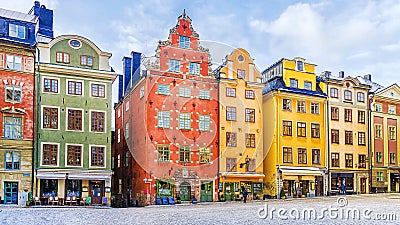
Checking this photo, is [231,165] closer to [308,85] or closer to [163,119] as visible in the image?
[163,119]

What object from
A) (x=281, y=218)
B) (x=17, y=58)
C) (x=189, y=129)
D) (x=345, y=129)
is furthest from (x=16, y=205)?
(x=345, y=129)

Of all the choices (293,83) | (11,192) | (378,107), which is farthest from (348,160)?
(11,192)

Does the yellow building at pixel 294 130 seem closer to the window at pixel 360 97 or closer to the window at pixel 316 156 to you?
the window at pixel 316 156

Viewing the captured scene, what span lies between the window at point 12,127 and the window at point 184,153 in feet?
42.4

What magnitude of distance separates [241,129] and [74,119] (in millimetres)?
15015

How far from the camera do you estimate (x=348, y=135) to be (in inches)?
2055

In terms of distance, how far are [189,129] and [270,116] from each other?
30.4ft

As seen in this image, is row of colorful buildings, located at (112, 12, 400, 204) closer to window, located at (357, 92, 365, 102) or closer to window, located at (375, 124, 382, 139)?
window, located at (375, 124, 382, 139)

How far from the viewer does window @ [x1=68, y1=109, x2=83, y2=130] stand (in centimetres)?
3906

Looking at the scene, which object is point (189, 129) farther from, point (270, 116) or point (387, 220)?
point (387, 220)

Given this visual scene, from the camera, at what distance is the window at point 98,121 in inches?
1569

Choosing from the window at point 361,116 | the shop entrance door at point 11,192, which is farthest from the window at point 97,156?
the window at point 361,116

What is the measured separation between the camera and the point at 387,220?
24.9 metres

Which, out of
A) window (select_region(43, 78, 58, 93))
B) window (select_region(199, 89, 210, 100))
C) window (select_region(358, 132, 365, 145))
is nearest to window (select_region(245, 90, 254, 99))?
window (select_region(199, 89, 210, 100))
